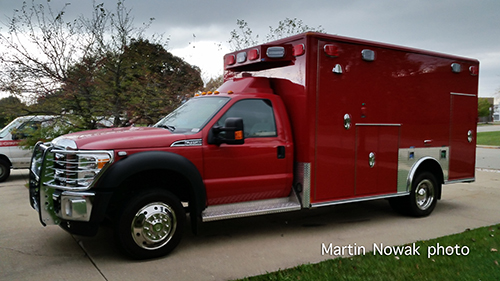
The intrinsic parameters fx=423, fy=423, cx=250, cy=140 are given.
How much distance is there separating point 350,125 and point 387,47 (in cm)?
151

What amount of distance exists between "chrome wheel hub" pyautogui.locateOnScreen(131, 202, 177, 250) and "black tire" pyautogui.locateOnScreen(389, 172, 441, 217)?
4.32m

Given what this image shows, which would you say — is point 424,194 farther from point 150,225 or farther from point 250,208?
point 150,225

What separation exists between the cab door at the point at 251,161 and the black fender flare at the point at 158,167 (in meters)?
0.21

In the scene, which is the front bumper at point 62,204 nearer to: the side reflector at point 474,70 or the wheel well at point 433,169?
the wheel well at point 433,169

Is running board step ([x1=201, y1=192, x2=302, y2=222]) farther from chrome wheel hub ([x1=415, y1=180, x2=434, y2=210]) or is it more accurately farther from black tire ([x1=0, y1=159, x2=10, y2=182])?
black tire ([x1=0, y1=159, x2=10, y2=182])

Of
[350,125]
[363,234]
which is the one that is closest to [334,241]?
[363,234]

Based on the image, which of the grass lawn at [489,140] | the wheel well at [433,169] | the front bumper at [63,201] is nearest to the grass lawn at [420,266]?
the front bumper at [63,201]

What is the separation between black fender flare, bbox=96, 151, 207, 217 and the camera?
4691 millimetres

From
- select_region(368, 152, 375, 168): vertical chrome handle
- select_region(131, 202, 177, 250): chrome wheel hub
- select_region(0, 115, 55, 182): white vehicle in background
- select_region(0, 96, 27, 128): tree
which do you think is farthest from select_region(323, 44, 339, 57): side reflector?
select_region(0, 115, 55, 182): white vehicle in background

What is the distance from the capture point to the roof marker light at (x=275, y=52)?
20.3 ft

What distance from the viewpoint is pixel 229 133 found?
528 cm

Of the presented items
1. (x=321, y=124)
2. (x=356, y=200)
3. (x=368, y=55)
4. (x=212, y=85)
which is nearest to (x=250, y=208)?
(x=321, y=124)

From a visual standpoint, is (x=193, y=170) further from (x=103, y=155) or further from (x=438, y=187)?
(x=438, y=187)

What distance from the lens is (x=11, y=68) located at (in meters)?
9.62
